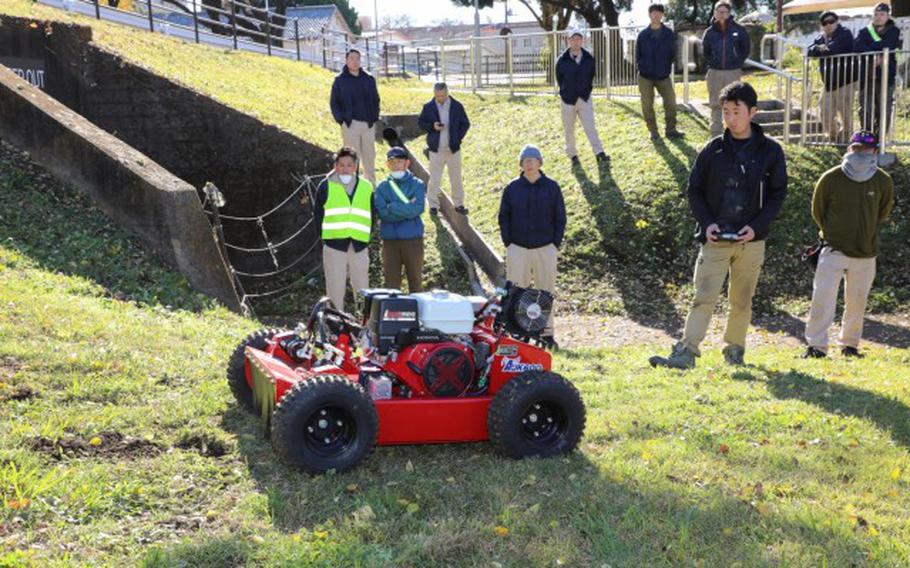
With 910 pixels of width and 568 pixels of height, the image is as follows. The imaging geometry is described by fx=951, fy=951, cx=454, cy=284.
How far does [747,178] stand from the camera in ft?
25.2

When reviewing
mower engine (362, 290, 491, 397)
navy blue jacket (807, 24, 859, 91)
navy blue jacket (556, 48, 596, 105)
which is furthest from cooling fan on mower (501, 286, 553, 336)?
navy blue jacket (807, 24, 859, 91)

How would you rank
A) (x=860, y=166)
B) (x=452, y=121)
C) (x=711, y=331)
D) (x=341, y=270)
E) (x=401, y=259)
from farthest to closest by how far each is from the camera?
1. (x=452, y=121)
2. (x=711, y=331)
3. (x=401, y=259)
4. (x=341, y=270)
5. (x=860, y=166)

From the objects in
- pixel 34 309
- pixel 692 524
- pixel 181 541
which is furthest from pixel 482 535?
pixel 34 309

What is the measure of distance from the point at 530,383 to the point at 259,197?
8470 millimetres

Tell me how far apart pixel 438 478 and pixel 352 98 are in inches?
343

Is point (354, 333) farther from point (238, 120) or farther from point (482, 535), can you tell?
point (238, 120)

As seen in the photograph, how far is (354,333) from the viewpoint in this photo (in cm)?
628

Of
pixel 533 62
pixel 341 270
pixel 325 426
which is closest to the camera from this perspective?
pixel 325 426

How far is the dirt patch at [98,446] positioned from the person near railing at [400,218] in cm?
418

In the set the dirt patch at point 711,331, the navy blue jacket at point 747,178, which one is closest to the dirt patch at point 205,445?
the navy blue jacket at point 747,178

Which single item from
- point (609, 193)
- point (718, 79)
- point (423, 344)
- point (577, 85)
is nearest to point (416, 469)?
point (423, 344)

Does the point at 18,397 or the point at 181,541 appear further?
the point at 18,397

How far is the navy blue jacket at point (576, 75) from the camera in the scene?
1469 cm

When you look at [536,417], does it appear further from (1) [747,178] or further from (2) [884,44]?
(2) [884,44]
